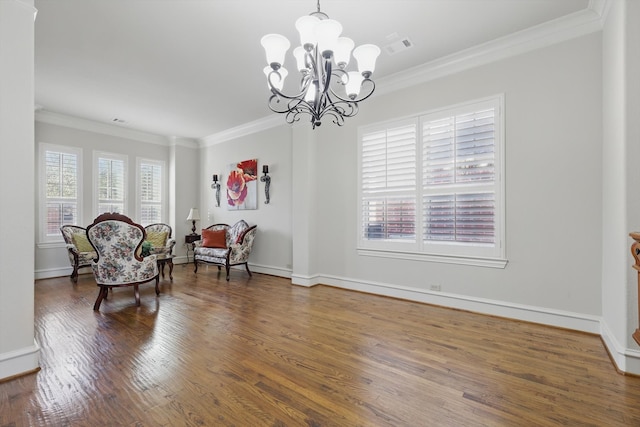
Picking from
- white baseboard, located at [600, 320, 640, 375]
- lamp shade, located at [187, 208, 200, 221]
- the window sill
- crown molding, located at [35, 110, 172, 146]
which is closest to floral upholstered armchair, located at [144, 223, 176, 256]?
lamp shade, located at [187, 208, 200, 221]

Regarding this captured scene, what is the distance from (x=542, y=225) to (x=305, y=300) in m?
2.85

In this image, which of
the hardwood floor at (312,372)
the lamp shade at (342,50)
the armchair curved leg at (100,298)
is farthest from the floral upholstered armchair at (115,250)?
the lamp shade at (342,50)

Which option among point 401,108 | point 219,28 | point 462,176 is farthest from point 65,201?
point 462,176

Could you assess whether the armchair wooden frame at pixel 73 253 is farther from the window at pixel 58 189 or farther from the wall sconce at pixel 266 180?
the wall sconce at pixel 266 180

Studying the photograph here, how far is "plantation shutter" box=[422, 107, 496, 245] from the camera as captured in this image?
3.28m

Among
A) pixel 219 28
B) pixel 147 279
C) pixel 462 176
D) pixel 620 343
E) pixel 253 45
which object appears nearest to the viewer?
pixel 620 343

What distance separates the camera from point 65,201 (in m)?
5.55

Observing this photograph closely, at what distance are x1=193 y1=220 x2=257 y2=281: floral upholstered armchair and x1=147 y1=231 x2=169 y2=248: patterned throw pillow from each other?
0.64 metres

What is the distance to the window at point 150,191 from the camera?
663 cm

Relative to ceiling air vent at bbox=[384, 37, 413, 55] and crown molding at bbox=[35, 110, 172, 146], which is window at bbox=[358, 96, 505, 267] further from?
crown molding at bbox=[35, 110, 172, 146]

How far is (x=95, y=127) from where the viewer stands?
5949 mm

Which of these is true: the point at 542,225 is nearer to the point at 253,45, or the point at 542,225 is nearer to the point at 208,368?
the point at 208,368

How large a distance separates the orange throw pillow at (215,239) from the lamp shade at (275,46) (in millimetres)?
4272

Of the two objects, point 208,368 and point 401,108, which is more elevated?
point 401,108
